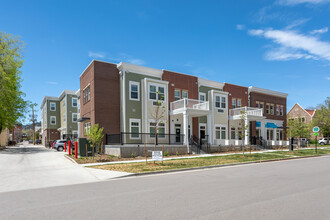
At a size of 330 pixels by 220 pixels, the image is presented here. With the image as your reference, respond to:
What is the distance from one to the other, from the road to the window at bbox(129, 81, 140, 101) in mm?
Answer: 15078

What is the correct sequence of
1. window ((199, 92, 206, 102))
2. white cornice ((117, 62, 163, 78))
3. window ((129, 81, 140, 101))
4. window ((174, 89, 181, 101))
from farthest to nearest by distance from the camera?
window ((199, 92, 206, 102)) → window ((174, 89, 181, 101)) → window ((129, 81, 140, 101)) → white cornice ((117, 62, 163, 78))

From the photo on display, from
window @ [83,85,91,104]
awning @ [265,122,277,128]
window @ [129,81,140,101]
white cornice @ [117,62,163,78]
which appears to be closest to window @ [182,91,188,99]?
white cornice @ [117,62,163,78]

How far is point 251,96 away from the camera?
3441 cm

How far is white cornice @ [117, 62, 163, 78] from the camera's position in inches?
910

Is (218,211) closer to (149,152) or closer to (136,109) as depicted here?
(149,152)

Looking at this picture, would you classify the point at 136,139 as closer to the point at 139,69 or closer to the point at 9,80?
the point at 139,69

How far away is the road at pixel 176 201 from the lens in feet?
17.7

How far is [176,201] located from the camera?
652 centimetres

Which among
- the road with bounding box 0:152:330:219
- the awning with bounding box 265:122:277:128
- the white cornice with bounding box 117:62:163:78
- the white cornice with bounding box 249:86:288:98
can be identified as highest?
the white cornice with bounding box 117:62:163:78

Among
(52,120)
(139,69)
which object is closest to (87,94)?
(139,69)

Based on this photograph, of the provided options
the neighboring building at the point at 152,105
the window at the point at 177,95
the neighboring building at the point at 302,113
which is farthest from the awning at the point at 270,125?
the neighboring building at the point at 302,113

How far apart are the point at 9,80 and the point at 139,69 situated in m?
19.3

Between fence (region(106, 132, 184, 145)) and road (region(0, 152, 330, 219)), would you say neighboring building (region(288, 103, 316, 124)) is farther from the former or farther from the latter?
road (region(0, 152, 330, 219))

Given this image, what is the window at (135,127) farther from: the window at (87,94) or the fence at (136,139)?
the window at (87,94)
